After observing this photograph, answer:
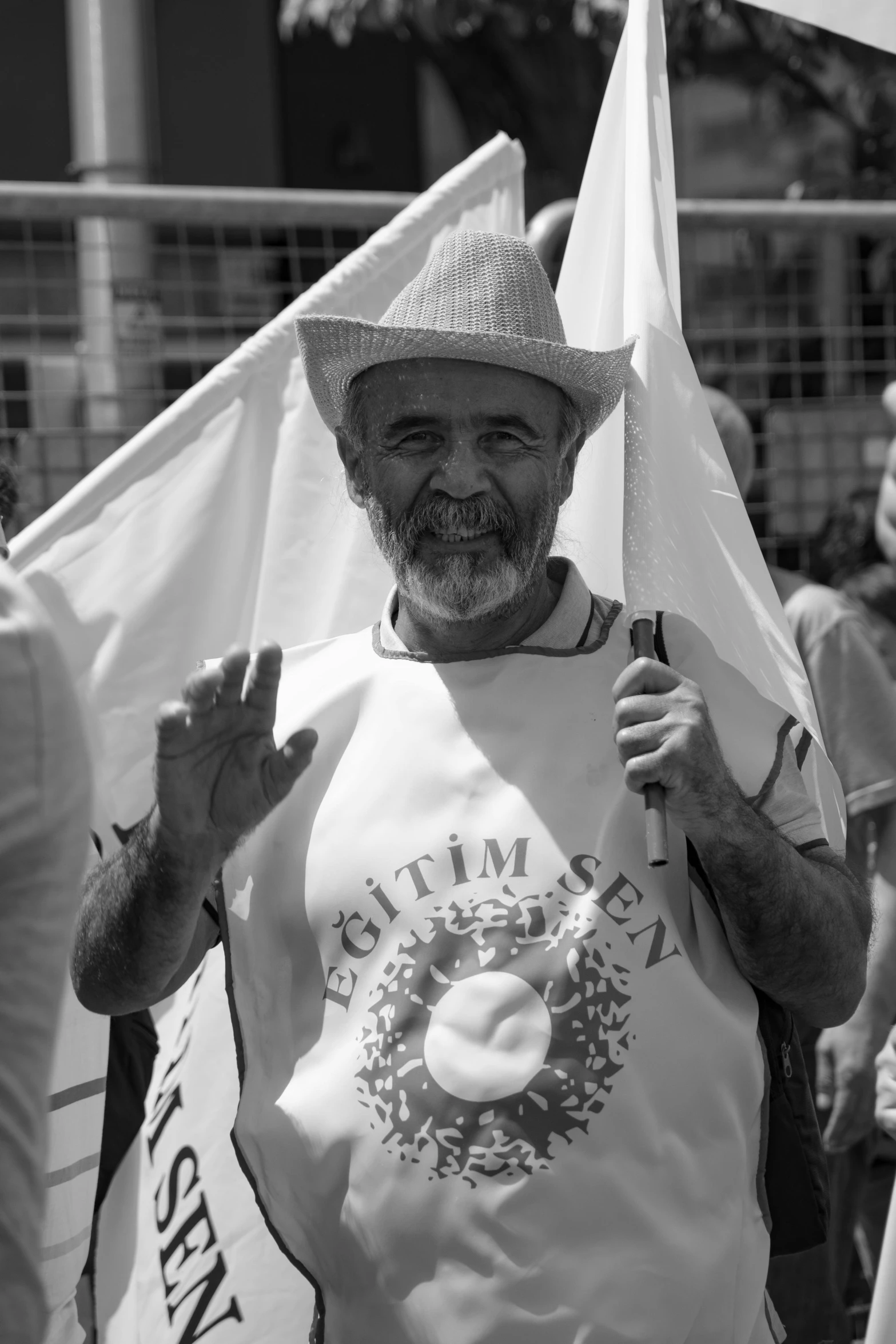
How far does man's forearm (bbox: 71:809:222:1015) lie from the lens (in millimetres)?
2166

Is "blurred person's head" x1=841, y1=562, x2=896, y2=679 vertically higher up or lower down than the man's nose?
lower down

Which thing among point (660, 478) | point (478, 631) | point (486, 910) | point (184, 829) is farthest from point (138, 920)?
point (660, 478)

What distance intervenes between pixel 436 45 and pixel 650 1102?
9.40m

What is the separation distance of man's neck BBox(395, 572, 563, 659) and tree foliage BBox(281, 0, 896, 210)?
6641 millimetres

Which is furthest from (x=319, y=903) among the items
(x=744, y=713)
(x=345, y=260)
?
(x=345, y=260)

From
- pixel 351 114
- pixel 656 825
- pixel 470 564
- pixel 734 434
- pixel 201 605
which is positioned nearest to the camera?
pixel 656 825

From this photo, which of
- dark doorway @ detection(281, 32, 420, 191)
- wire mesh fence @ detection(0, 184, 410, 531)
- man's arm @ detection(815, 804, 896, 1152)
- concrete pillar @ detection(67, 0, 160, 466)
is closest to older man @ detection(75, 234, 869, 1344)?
man's arm @ detection(815, 804, 896, 1152)

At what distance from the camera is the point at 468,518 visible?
94.5 inches

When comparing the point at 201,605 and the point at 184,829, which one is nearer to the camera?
the point at 184,829

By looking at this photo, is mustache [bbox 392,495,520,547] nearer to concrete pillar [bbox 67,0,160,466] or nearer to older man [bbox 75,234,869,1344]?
older man [bbox 75,234,869,1344]

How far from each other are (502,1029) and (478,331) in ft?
3.05

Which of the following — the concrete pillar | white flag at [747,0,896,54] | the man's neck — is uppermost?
white flag at [747,0,896,54]

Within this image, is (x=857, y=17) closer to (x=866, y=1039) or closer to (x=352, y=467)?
(x=352, y=467)

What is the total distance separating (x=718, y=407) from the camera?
3633 mm
